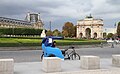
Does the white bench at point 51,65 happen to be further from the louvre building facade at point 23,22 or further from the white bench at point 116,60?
the louvre building facade at point 23,22

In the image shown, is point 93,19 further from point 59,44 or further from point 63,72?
point 63,72

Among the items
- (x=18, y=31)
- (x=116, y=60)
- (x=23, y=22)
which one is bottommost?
(x=116, y=60)

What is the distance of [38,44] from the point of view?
107 ft

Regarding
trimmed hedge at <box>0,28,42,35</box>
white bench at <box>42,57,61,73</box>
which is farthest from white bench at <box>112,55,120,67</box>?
trimmed hedge at <box>0,28,42,35</box>

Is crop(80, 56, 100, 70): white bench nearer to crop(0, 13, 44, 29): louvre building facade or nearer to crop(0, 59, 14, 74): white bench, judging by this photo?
crop(0, 59, 14, 74): white bench

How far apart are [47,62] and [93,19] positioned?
4839 inches

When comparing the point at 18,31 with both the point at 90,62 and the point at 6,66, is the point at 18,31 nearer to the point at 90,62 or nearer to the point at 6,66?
the point at 90,62

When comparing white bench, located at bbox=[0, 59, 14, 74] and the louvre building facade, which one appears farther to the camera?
the louvre building facade

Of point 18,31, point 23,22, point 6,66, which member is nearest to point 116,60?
point 6,66

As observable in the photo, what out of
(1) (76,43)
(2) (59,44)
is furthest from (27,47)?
(1) (76,43)

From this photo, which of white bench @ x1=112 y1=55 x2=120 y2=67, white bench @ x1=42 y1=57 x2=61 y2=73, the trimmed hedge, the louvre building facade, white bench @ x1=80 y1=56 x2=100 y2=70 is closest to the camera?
white bench @ x1=42 y1=57 x2=61 y2=73

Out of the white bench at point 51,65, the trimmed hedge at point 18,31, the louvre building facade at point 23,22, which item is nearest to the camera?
the white bench at point 51,65

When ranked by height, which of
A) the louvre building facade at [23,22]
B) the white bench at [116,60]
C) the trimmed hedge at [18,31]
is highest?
the louvre building facade at [23,22]

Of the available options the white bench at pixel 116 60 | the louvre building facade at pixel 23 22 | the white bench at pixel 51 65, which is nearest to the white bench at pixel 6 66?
the white bench at pixel 51 65
